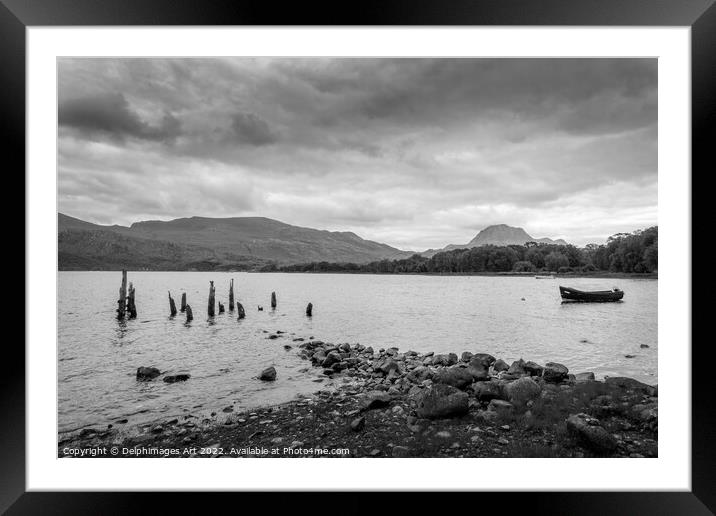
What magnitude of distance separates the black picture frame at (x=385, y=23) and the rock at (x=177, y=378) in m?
3.26

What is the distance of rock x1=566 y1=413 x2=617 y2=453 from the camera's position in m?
2.19

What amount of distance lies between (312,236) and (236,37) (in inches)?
429

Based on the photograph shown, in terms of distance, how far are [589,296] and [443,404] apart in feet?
41.1

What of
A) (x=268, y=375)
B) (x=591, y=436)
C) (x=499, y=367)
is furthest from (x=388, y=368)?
(x=591, y=436)

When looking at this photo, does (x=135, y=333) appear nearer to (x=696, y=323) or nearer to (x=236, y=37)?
(x=236, y=37)

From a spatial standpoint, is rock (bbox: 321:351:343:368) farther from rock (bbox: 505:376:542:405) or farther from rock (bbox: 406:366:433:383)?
rock (bbox: 505:376:542:405)

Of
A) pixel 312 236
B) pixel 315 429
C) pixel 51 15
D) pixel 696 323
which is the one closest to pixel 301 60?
pixel 51 15

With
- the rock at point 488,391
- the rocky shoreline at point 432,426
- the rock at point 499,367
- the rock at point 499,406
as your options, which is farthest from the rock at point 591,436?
the rock at point 499,367

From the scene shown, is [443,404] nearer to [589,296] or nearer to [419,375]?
[419,375]

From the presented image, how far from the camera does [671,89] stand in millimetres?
2090

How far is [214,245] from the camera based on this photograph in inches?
599

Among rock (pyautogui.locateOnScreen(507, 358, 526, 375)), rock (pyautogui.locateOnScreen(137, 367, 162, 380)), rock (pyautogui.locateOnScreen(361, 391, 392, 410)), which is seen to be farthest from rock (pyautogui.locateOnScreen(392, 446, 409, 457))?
rock (pyautogui.locateOnScreen(137, 367, 162, 380))

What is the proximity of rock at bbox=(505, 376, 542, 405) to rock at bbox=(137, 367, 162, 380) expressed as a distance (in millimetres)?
5521

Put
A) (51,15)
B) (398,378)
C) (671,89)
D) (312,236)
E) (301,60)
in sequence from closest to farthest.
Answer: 1. (51,15)
2. (671,89)
3. (301,60)
4. (398,378)
5. (312,236)
